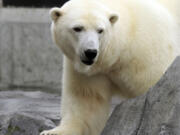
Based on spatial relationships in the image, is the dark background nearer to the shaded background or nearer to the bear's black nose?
the shaded background

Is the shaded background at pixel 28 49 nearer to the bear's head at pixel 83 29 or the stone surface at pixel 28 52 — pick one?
the stone surface at pixel 28 52

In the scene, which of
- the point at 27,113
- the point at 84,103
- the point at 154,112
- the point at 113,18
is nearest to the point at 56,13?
the point at 113,18

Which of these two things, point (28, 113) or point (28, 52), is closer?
point (28, 113)

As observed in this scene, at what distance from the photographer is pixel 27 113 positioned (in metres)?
5.29

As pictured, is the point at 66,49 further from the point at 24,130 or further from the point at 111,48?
the point at 24,130

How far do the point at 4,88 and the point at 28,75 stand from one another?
0.36 metres

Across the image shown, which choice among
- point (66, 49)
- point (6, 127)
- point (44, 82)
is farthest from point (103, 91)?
point (44, 82)

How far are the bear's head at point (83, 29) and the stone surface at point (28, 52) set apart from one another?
3591mm

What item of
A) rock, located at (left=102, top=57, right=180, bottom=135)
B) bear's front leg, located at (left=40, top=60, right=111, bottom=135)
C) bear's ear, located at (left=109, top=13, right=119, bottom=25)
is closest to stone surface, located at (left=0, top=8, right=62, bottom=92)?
bear's front leg, located at (left=40, top=60, right=111, bottom=135)

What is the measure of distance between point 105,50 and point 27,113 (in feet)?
3.76

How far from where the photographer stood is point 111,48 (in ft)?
14.7

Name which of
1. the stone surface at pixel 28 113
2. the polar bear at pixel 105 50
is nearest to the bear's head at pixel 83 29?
the polar bear at pixel 105 50

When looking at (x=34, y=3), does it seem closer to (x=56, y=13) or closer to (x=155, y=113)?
(x=56, y=13)

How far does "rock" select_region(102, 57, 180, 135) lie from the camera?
3.52m
